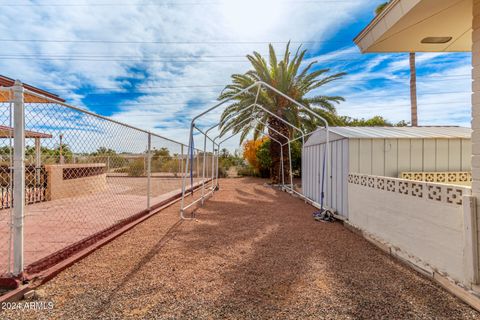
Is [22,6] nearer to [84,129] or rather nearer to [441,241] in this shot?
[84,129]

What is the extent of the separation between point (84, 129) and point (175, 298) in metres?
2.73

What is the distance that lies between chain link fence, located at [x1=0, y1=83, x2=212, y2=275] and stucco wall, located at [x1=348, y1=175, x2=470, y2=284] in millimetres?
4154

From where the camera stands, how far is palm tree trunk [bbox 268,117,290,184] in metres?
14.0

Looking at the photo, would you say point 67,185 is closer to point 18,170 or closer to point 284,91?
point 18,170

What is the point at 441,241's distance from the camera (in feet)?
9.84

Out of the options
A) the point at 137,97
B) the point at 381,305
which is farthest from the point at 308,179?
the point at 137,97

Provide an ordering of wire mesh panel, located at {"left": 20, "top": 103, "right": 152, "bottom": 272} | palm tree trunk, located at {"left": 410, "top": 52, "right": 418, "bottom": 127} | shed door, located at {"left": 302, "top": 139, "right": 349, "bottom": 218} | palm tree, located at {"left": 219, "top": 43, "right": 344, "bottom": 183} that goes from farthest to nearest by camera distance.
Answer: palm tree trunk, located at {"left": 410, "top": 52, "right": 418, "bottom": 127} → palm tree, located at {"left": 219, "top": 43, "right": 344, "bottom": 183} → shed door, located at {"left": 302, "top": 139, "right": 349, "bottom": 218} → wire mesh panel, located at {"left": 20, "top": 103, "right": 152, "bottom": 272}

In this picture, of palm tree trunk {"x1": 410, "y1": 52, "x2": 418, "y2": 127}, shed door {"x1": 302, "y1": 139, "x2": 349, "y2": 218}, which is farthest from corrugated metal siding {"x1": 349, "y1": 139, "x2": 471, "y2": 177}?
palm tree trunk {"x1": 410, "y1": 52, "x2": 418, "y2": 127}

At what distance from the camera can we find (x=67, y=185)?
8.45m

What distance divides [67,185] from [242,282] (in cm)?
778

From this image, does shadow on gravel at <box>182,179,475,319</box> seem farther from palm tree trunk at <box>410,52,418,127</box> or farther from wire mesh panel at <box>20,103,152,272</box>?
palm tree trunk at <box>410,52,418,127</box>

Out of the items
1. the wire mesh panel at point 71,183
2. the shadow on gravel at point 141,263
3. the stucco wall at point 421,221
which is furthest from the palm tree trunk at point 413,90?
the shadow on gravel at point 141,263

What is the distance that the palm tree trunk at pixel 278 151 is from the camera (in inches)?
550

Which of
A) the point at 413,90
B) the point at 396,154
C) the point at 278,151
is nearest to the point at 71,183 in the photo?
the point at 396,154
